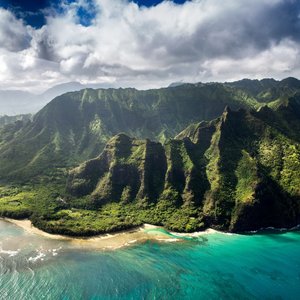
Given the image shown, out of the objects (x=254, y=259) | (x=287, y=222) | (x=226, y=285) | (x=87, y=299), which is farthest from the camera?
(x=287, y=222)

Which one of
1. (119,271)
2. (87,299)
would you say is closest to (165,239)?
(119,271)

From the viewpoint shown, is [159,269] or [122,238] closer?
[159,269]

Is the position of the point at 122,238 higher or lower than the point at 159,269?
higher

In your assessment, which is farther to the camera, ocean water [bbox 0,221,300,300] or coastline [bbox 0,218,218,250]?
coastline [bbox 0,218,218,250]

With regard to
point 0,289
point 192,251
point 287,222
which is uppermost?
point 287,222

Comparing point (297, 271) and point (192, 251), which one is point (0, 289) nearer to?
point (192, 251)

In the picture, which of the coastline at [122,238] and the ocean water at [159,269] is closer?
the ocean water at [159,269]

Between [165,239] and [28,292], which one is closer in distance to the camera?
[28,292]

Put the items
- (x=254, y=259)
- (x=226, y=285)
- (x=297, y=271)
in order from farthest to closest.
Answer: (x=254, y=259), (x=297, y=271), (x=226, y=285)
